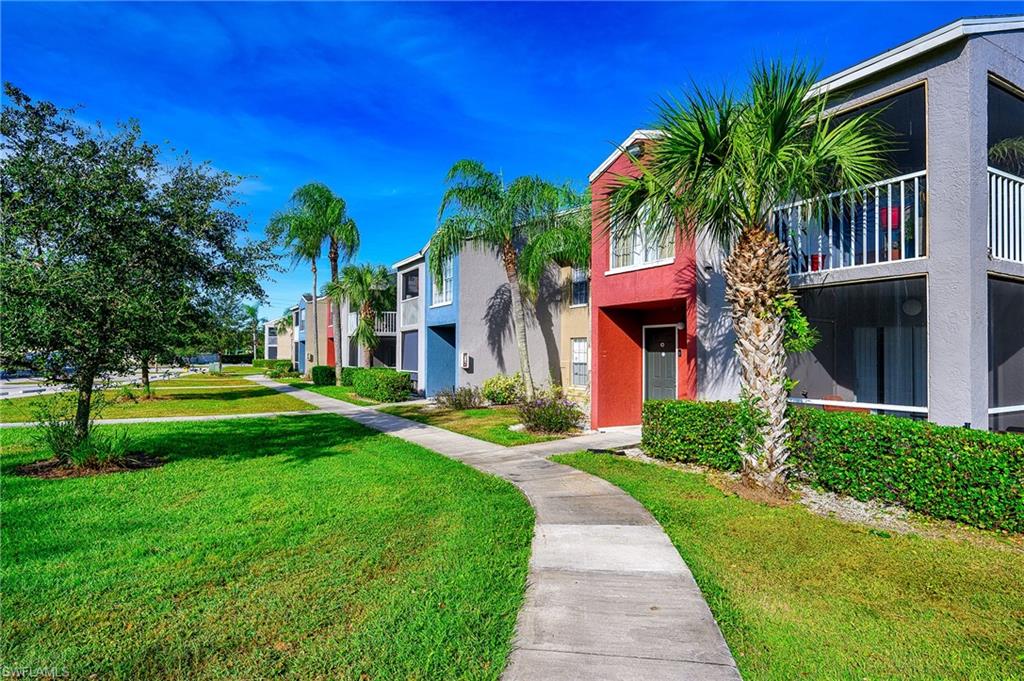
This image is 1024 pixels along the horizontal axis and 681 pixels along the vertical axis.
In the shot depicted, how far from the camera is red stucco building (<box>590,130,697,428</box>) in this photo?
11.0 m

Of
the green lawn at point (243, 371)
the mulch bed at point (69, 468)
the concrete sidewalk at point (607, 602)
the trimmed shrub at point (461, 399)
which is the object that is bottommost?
A: the green lawn at point (243, 371)

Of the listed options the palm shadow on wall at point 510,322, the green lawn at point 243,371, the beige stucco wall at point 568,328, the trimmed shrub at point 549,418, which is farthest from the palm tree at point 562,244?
the green lawn at point 243,371

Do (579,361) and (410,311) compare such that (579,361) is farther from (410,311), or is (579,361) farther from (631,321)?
(410,311)

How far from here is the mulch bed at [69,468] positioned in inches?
331

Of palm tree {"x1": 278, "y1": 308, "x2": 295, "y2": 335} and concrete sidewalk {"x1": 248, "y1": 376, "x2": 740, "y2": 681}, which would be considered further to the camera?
palm tree {"x1": 278, "y1": 308, "x2": 295, "y2": 335}

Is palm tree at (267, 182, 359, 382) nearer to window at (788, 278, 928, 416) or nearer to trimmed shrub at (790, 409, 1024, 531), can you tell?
window at (788, 278, 928, 416)

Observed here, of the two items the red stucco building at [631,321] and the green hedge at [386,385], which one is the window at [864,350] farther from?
the green hedge at [386,385]

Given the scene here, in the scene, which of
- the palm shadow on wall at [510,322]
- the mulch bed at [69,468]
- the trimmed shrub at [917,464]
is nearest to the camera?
the trimmed shrub at [917,464]

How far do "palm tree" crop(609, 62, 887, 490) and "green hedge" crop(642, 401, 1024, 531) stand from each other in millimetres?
519

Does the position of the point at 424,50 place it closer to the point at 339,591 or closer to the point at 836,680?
the point at 339,591

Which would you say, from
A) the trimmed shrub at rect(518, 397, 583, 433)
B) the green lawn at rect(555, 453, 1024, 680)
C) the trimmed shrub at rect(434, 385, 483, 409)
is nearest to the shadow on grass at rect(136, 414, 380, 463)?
the trimmed shrub at rect(518, 397, 583, 433)

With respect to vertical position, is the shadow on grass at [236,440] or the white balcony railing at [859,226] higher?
the white balcony railing at [859,226]

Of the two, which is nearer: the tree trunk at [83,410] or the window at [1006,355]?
the window at [1006,355]

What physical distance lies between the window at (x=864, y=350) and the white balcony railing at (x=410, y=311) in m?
16.9
